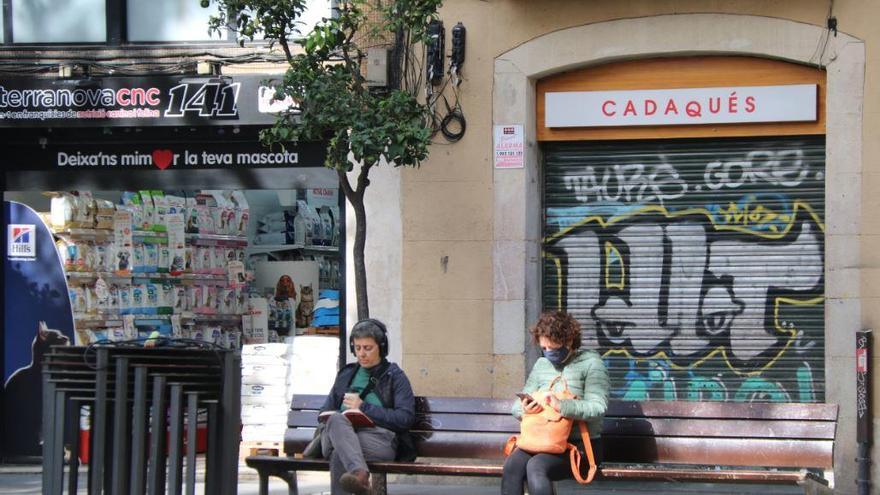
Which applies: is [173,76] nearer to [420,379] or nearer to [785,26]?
[420,379]

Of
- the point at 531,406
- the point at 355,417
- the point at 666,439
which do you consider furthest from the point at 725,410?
the point at 355,417

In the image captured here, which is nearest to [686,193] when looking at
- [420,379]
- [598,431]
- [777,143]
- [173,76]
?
[777,143]

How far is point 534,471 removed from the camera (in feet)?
25.4

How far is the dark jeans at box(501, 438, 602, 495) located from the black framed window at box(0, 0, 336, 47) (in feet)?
16.7

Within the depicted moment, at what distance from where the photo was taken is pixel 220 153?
460 inches

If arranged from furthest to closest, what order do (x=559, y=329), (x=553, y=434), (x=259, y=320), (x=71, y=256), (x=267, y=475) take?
(x=259, y=320), (x=71, y=256), (x=267, y=475), (x=559, y=329), (x=553, y=434)

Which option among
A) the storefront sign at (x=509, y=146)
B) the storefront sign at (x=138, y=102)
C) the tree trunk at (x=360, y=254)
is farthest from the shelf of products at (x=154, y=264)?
the tree trunk at (x=360, y=254)

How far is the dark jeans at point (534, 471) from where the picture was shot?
771 cm

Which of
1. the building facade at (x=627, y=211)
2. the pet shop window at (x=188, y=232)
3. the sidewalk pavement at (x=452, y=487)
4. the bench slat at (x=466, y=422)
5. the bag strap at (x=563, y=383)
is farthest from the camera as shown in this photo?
the pet shop window at (x=188, y=232)

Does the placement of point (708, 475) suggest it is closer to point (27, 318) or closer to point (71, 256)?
point (71, 256)

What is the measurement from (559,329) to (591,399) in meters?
0.45

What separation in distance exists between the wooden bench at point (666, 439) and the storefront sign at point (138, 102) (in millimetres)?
3472

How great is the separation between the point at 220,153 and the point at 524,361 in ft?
10.6

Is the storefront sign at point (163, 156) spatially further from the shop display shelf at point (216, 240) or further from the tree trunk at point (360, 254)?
the tree trunk at point (360, 254)
